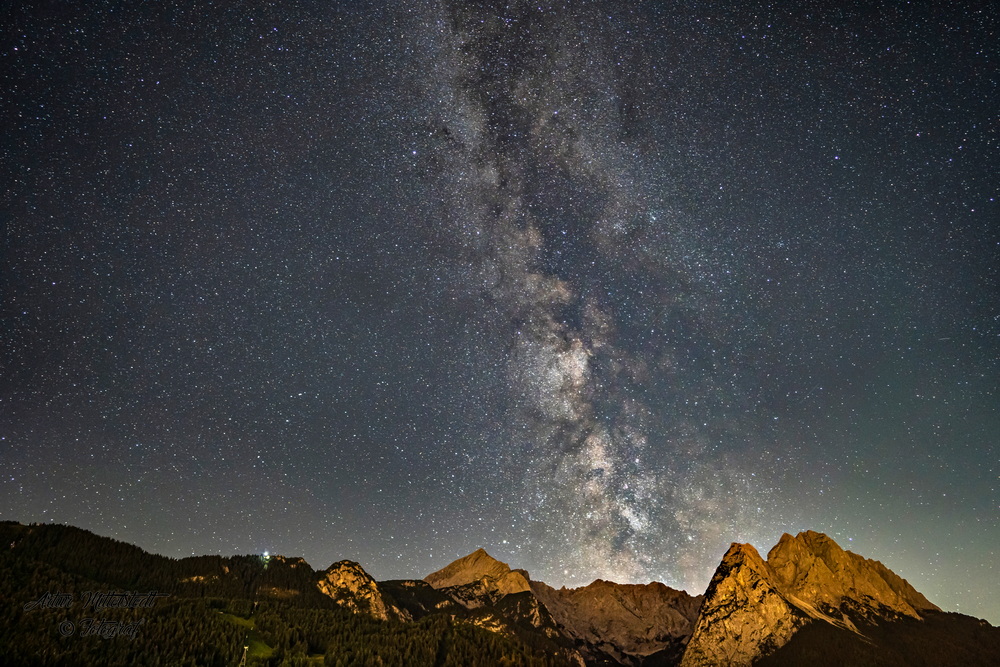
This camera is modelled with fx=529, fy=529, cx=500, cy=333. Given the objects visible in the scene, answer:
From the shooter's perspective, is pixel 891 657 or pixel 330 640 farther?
pixel 891 657

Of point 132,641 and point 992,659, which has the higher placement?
point 992,659

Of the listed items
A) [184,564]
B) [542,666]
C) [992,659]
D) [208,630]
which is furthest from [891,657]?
[184,564]

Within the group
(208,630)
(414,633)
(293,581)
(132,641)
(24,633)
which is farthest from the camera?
(293,581)

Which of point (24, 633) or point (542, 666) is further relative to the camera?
point (542, 666)

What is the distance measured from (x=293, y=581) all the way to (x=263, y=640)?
54.5m

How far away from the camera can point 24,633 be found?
113 m

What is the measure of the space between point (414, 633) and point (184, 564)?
83.7 m

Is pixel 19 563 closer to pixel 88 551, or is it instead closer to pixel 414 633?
pixel 88 551

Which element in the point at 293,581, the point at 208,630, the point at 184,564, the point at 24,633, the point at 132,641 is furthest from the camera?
the point at 293,581

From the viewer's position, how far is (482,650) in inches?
6083

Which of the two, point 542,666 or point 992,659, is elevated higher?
point 992,659

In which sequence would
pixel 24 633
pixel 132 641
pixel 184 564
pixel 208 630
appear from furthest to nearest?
pixel 184 564 < pixel 208 630 < pixel 132 641 < pixel 24 633

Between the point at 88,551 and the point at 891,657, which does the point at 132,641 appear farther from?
the point at 891,657

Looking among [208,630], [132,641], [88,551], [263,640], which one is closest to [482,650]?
[263,640]
